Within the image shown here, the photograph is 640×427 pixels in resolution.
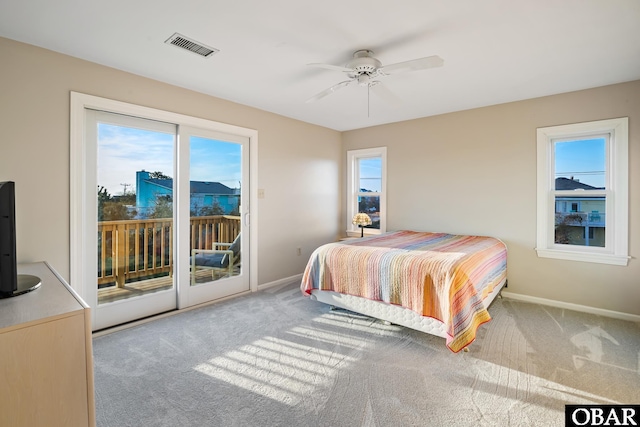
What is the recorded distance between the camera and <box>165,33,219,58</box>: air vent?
2.33 m

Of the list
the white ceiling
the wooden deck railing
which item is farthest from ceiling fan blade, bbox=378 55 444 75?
the wooden deck railing

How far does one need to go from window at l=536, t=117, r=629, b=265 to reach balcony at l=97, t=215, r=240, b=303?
405 centimetres

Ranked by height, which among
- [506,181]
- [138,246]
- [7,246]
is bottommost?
[138,246]

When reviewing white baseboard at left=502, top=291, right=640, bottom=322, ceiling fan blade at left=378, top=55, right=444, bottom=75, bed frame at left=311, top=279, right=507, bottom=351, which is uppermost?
ceiling fan blade at left=378, top=55, right=444, bottom=75

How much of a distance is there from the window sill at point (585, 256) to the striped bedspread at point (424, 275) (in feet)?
1.54

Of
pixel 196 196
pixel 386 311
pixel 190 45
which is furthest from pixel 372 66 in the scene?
pixel 196 196

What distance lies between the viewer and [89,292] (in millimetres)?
2803

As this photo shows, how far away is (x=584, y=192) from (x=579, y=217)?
291mm

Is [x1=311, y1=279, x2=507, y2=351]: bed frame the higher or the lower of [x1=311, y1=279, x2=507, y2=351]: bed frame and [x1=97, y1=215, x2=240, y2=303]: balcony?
the lower

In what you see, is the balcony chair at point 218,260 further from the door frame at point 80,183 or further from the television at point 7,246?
the television at point 7,246

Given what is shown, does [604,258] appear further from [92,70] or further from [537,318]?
[92,70]

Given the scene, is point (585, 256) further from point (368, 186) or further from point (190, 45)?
point (190, 45)

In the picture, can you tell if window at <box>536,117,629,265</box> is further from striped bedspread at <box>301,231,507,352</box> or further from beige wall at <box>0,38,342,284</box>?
beige wall at <box>0,38,342,284</box>

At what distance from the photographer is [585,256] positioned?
11.2 feet
